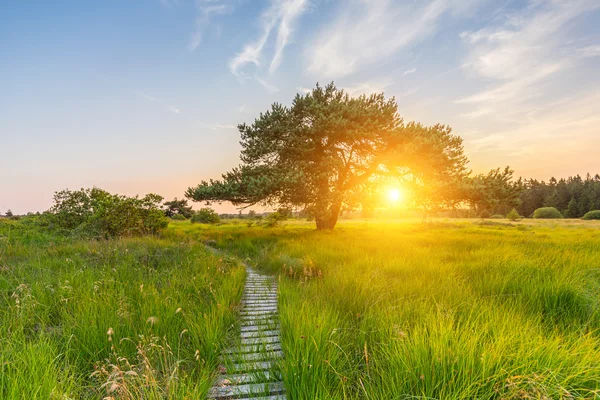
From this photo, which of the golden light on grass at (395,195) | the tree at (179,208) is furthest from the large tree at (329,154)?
the tree at (179,208)

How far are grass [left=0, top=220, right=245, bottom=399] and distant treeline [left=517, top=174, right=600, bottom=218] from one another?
3427 inches

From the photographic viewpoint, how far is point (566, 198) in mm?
83312

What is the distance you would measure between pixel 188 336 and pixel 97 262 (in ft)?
17.7

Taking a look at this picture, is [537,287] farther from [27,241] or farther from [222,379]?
[27,241]

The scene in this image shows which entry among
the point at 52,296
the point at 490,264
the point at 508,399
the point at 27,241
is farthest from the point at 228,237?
the point at 508,399

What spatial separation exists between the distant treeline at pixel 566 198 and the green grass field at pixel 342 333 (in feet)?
274

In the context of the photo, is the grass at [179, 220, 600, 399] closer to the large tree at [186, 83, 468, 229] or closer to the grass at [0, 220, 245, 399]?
the grass at [0, 220, 245, 399]

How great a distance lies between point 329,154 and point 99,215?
1353 centimetres

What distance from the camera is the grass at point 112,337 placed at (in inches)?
87.1

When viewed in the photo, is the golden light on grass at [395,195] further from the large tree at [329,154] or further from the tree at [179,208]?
the tree at [179,208]

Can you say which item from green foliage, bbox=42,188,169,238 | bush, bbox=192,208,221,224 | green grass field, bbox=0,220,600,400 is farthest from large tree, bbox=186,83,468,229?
bush, bbox=192,208,221,224

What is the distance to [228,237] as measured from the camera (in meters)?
17.2

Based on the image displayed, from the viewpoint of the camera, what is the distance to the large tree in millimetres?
15312

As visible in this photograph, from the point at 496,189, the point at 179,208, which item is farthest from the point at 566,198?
the point at 179,208
